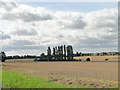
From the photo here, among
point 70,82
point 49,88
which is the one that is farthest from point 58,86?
point 70,82

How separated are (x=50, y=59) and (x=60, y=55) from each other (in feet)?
12.1

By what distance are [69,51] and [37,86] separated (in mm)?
49074

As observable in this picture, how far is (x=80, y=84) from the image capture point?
1697cm

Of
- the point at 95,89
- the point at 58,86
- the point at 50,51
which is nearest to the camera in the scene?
the point at 95,89

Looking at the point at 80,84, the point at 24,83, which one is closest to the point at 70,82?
the point at 80,84

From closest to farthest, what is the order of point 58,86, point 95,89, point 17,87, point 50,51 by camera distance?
1. point 95,89
2. point 58,86
3. point 17,87
4. point 50,51

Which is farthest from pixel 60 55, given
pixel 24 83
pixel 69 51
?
pixel 24 83

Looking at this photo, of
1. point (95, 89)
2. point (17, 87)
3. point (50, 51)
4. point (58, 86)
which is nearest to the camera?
point (95, 89)

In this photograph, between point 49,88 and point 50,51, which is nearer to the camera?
point 49,88

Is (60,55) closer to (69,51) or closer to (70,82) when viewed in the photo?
(69,51)

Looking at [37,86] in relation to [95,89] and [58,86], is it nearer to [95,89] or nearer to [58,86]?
[58,86]

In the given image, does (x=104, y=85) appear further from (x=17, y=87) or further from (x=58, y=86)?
(x=17, y=87)

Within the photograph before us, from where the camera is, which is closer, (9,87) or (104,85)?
(104,85)

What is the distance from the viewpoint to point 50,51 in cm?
6362
